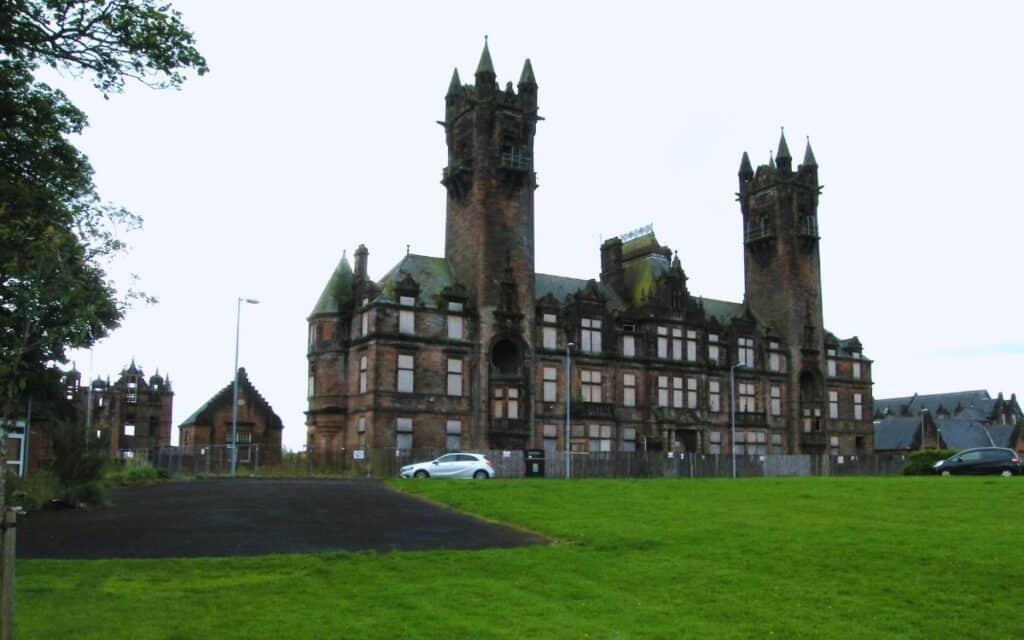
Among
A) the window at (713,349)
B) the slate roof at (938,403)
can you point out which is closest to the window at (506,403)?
the window at (713,349)

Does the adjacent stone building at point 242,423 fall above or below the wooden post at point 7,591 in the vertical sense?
above

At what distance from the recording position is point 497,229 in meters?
60.3

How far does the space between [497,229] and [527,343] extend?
7.26m

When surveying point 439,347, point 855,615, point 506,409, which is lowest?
point 855,615

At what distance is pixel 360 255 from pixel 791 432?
3518cm

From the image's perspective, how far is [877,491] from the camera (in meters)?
31.5

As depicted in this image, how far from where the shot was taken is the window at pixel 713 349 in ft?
231

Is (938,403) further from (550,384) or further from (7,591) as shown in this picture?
(7,591)

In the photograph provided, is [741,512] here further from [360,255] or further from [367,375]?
[360,255]

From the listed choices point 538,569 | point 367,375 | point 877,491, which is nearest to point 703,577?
point 538,569

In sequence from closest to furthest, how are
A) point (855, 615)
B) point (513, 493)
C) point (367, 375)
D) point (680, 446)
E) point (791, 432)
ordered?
point (855, 615)
point (513, 493)
point (367, 375)
point (680, 446)
point (791, 432)

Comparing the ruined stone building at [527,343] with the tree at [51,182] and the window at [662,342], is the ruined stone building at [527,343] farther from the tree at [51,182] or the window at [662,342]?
the tree at [51,182]

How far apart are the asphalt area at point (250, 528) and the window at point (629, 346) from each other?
35960 mm

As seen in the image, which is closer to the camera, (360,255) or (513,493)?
(513,493)
